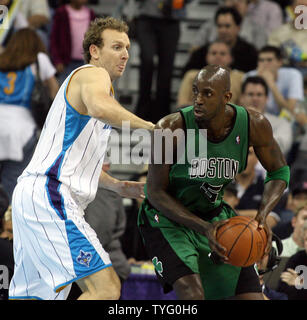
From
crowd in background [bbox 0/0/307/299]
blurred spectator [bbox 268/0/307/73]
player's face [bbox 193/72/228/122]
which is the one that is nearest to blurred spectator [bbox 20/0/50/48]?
crowd in background [bbox 0/0/307/299]

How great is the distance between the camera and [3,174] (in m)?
7.84

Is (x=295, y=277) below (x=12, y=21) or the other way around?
below

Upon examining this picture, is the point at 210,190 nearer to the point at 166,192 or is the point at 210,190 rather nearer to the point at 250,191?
the point at 166,192

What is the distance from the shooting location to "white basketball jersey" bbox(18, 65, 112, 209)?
14.8ft

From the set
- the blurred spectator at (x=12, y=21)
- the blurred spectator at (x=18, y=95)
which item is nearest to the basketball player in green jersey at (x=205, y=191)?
the blurred spectator at (x=18, y=95)

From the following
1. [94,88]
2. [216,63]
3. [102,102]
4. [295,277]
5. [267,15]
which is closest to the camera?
[102,102]

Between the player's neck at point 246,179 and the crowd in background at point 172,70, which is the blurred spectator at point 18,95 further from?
the player's neck at point 246,179

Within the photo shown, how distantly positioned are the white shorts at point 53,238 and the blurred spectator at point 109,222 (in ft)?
6.51

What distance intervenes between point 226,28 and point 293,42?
0.96 m

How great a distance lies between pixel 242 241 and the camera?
4.40 m

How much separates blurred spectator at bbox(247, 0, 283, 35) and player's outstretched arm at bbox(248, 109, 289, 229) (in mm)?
5618

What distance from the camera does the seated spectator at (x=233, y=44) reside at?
9.19 meters

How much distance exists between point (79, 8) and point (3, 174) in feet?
8.58

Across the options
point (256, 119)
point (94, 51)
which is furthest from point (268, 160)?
point (94, 51)
